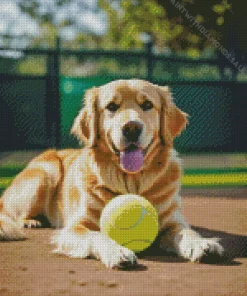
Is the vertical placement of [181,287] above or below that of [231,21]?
below

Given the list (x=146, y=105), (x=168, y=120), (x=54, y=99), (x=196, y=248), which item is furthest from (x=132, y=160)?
(x=54, y=99)

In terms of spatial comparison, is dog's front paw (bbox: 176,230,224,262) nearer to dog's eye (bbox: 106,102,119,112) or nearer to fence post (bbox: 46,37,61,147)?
dog's eye (bbox: 106,102,119,112)

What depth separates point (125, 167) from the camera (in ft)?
16.7

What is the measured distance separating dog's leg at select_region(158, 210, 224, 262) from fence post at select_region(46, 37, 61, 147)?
793 cm

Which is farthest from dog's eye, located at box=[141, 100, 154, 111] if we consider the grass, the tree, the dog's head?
the tree

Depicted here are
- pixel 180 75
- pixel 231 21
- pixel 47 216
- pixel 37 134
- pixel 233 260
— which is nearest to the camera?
pixel 233 260

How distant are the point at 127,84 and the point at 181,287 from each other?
6.60 ft

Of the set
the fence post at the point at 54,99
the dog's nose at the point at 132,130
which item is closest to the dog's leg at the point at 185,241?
the dog's nose at the point at 132,130

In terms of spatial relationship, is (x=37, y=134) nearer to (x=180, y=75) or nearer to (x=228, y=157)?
(x=180, y=75)

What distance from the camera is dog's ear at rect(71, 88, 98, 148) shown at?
210 inches

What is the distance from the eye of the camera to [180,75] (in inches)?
586

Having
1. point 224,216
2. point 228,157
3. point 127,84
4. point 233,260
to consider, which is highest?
point 127,84

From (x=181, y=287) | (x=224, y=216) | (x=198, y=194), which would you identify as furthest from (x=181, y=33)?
(x=181, y=287)

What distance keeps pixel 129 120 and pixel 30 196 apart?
6.10 ft
